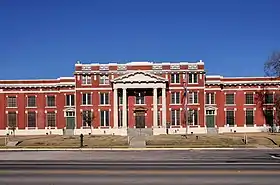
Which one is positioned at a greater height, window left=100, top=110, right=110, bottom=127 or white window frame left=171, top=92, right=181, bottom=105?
white window frame left=171, top=92, right=181, bottom=105

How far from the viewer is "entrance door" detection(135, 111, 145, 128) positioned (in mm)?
73812

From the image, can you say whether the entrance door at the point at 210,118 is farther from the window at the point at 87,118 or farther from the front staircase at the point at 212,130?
the window at the point at 87,118

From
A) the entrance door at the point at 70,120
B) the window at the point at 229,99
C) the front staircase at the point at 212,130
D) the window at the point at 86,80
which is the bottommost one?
the front staircase at the point at 212,130

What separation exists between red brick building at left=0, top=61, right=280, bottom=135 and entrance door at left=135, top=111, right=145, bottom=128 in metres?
0.14

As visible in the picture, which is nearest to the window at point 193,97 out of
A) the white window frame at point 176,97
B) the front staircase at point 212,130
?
the white window frame at point 176,97

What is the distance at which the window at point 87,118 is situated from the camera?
Answer: 7206cm

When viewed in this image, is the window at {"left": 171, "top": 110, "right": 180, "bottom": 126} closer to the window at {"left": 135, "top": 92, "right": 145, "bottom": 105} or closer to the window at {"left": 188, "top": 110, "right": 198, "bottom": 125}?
the window at {"left": 188, "top": 110, "right": 198, "bottom": 125}

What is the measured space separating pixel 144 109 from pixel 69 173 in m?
56.4

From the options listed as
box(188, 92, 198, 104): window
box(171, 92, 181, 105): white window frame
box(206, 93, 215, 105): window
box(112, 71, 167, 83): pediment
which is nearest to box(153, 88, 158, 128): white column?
box(112, 71, 167, 83): pediment

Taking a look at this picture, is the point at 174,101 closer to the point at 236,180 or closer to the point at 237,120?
the point at 237,120

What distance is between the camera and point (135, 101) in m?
74.6

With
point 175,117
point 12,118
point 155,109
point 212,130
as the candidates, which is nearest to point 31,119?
point 12,118

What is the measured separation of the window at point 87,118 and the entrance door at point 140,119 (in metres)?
8.09

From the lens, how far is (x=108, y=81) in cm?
7438
